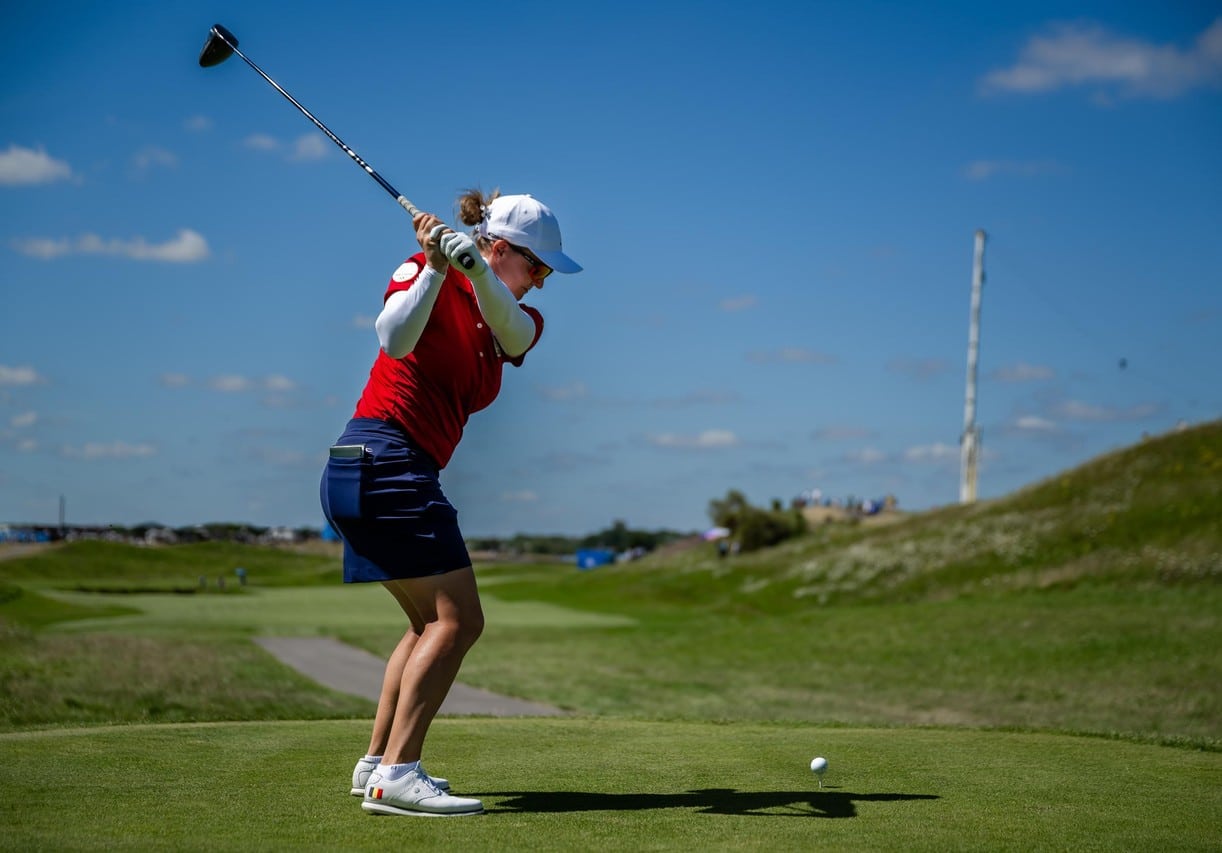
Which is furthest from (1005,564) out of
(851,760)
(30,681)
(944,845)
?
(944,845)

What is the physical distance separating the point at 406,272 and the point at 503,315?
421 millimetres

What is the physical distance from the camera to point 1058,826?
4.79m

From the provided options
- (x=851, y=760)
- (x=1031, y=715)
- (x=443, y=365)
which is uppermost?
(x=443, y=365)

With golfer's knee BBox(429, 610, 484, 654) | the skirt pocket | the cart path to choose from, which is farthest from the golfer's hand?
the cart path

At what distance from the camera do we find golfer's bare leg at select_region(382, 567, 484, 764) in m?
5.03

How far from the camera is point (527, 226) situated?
5.31 metres

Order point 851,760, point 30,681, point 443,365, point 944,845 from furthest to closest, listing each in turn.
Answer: point 30,681
point 851,760
point 443,365
point 944,845

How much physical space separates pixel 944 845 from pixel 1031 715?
1660 cm

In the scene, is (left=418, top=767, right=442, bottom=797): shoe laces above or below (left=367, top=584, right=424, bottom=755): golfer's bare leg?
below

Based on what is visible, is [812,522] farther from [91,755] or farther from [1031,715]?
[91,755]

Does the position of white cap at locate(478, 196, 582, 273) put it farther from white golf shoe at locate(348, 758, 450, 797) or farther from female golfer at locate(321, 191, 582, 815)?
white golf shoe at locate(348, 758, 450, 797)

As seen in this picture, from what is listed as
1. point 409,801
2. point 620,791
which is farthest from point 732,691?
point 409,801

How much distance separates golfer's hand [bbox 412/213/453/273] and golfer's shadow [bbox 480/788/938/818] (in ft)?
6.95

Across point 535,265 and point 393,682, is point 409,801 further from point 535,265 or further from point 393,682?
point 535,265
